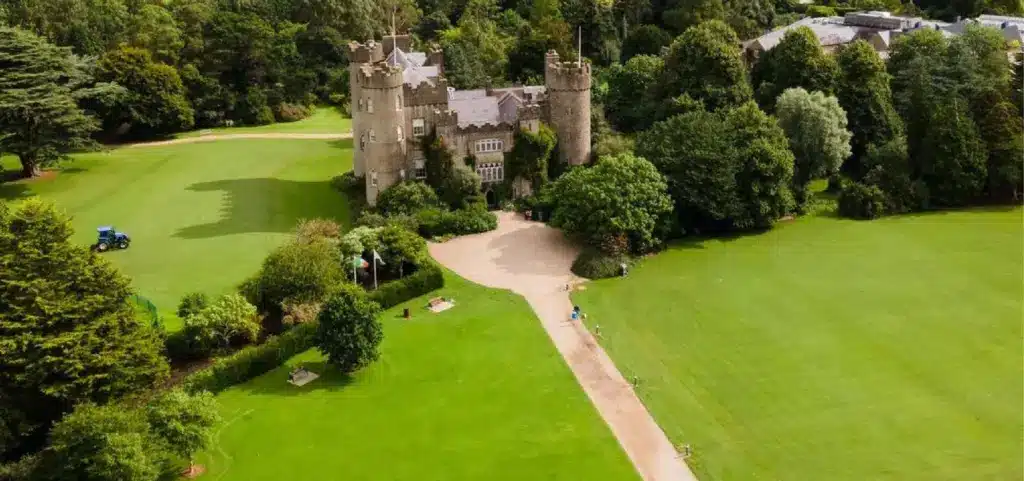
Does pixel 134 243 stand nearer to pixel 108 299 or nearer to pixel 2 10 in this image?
pixel 108 299

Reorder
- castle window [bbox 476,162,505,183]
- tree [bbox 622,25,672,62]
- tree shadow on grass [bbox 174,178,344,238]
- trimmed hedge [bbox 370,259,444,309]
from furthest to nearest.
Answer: tree [bbox 622,25,672,62]
castle window [bbox 476,162,505,183]
tree shadow on grass [bbox 174,178,344,238]
trimmed hedge [bbox 370,259,444,309]

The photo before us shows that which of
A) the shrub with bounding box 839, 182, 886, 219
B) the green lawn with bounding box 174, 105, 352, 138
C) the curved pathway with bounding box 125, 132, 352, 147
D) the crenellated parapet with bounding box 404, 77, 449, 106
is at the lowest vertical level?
the shrub with bounding box 839, 182, 886, 219

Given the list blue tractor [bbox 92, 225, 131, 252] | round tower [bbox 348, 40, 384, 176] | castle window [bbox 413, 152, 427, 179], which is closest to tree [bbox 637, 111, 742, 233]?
castle window [bbox 413, 152, 427, 179]

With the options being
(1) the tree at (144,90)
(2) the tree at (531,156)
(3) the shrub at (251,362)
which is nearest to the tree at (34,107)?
(1) the tree at (144,90)

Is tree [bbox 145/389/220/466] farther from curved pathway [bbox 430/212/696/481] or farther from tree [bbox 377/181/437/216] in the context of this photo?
tree [bbox 377/181/437/216]

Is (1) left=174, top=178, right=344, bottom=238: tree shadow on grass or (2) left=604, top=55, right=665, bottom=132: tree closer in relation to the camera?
(1) left=174, top=178, right=344, bottom=238: tree shadow on grass

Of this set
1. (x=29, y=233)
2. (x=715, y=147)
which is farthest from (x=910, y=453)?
(x=29, y=233)
